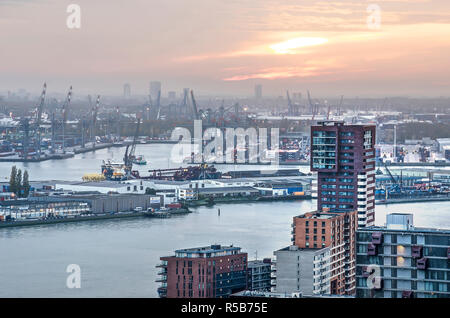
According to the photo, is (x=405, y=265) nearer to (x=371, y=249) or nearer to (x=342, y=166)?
(x=371, y=249)

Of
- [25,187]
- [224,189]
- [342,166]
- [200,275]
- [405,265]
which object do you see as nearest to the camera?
[405,265]

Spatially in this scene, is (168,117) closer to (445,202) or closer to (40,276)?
(445,202)

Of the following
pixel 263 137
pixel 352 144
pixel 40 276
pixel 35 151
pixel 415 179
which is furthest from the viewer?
pixel 263 137

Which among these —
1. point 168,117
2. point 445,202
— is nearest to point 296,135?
point 168,117

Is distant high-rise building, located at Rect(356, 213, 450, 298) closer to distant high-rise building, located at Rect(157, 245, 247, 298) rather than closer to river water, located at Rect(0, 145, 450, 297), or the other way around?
distant high-rise building, located at Rect(157, 245, 247, 298)

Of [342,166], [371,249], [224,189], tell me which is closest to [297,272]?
[371,249]

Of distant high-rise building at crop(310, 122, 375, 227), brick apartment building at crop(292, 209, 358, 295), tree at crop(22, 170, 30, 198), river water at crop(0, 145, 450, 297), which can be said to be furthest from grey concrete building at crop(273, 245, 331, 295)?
tree at crop(22, 170, 30, 198)

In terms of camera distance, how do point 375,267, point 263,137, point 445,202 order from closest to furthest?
point 375,267, point 445,202, point 263,137

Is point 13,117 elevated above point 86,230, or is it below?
above
